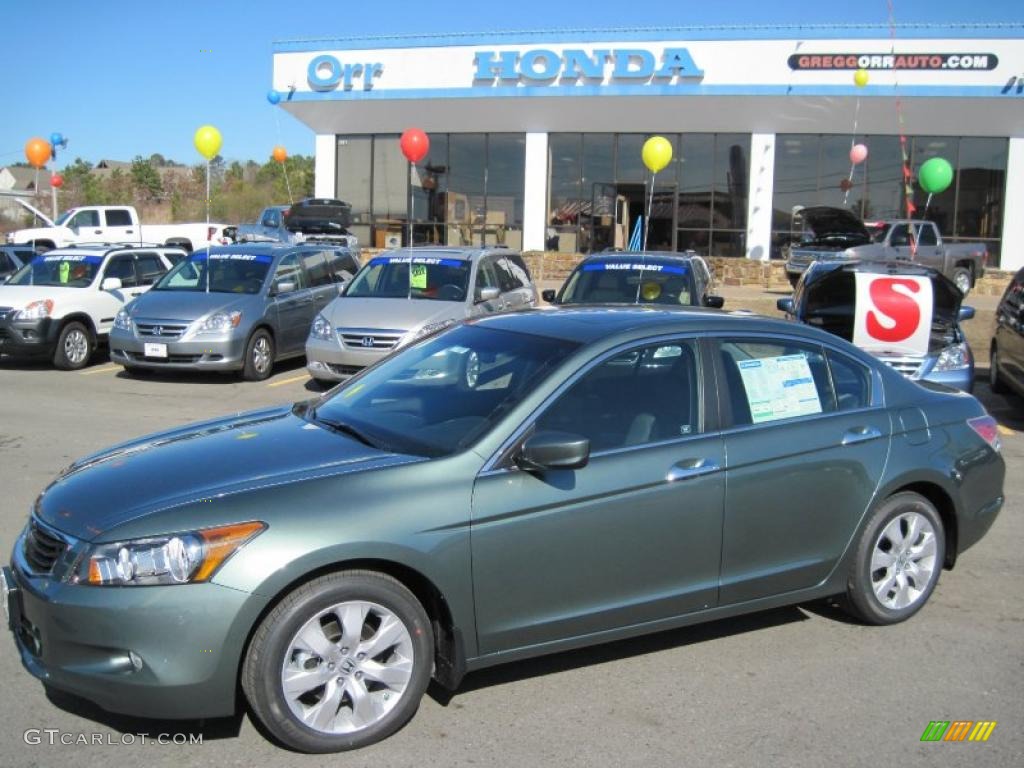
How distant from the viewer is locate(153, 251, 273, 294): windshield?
1331cm

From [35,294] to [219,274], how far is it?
101 inches

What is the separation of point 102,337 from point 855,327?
1032cm

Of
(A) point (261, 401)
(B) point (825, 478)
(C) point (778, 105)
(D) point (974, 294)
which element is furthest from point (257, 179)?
(B) point (825, 478)

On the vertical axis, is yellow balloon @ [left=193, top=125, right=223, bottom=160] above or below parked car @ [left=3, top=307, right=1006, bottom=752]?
above

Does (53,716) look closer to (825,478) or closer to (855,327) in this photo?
(825,478)

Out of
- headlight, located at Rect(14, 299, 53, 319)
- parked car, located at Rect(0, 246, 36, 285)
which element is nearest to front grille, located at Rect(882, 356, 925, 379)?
headlight, located at Rect(14, 299, 53, 319)

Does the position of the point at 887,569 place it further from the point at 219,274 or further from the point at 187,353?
the point at 219,274

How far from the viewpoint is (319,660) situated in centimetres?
353

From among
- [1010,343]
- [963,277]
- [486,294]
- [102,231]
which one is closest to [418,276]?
[486,294]

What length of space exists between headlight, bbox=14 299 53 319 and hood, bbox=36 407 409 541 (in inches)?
387

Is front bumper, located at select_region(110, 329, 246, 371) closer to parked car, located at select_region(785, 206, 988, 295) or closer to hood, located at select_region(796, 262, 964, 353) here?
hood, located at select_region(796, 262, 964, 353)

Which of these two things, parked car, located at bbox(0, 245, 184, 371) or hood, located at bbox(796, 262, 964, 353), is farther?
parked car, located at bbox(0, 245, 184, 371)

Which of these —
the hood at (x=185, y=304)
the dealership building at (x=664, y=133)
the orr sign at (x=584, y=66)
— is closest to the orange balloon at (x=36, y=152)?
the dealership building at (x=664, y=133)

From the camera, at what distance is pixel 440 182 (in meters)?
32.2
